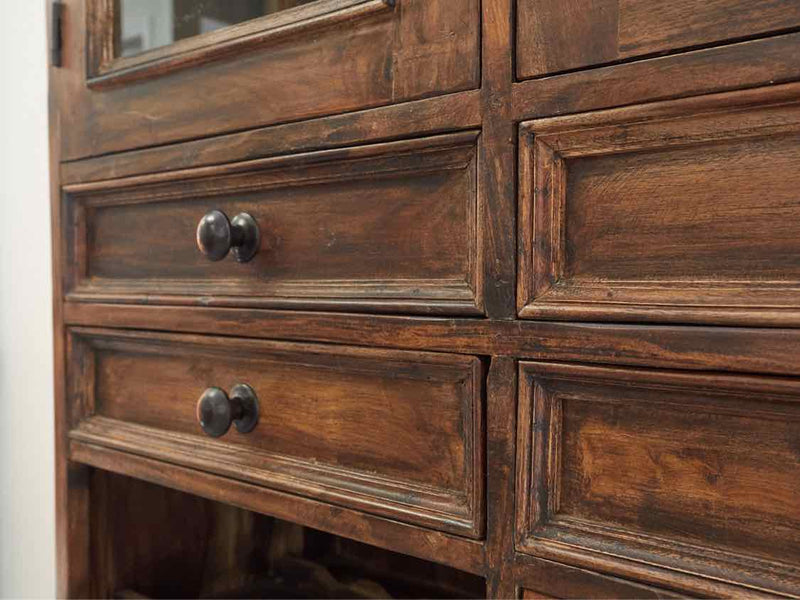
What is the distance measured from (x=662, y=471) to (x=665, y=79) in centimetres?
20

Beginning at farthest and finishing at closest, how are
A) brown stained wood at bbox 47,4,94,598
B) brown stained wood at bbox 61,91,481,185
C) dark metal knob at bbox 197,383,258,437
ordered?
brown stained wood at bbox 47,4,94,598
dark metal knob at bbox 197,383,258,437
brown stained wood at bbox 61,91,481,185

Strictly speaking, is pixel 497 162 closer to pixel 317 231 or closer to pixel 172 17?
pixel 317 231

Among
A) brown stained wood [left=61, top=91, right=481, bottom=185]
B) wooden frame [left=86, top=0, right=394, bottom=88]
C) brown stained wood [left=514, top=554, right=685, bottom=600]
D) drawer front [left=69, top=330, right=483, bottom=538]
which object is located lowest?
brown stained wood [left=514, top=554, right=685, bottom=600]

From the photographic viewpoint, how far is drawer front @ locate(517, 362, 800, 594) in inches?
15.1

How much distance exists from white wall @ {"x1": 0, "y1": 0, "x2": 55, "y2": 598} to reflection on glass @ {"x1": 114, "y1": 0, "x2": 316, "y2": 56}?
0.22 m

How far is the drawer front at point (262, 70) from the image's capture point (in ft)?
1.60

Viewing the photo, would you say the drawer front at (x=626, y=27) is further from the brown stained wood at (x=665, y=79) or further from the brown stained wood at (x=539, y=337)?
the brown stained wood at (x=539, y=337)

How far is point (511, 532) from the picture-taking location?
1.51 ft

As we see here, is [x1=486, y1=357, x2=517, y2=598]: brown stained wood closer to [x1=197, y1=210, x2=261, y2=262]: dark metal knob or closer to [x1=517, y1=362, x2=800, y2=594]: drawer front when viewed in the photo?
[x1=517, y1=362, x2=800, y2=594]: drawer front

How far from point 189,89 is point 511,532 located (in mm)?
419

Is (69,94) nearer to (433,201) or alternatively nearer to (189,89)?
(189,89)

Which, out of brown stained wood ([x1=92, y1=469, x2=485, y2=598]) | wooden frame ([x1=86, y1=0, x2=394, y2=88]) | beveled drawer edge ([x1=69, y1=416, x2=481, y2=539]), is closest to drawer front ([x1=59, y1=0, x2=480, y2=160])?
wooden frame ([x1=86, y1=0, x2=394, y2=88])

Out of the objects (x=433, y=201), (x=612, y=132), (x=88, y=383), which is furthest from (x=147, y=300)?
(x=612, y=132)

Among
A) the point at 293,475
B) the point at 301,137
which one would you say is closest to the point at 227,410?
the point at 293,475
